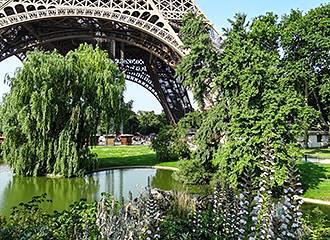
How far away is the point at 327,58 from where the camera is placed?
23.4m

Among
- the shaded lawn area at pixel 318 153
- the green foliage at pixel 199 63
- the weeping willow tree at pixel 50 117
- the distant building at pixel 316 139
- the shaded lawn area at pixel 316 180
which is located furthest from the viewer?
the distant building at pixel 316 139

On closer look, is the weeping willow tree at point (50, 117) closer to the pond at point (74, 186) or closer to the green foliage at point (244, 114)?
the pond at point (74, 186)

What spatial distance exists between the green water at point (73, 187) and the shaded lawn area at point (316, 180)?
14.9 feet

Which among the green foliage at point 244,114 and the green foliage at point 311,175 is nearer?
the green foliage at point 244,114

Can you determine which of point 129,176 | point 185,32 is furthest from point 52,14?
point 129,176

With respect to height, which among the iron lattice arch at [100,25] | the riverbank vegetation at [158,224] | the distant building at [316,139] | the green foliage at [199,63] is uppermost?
the iron lattice arch at [100,25]

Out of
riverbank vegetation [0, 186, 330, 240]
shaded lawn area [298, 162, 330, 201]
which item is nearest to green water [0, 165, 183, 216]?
riverbank vegetation [0, 186, 330, 240]

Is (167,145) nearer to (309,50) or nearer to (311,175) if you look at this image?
(311,175)

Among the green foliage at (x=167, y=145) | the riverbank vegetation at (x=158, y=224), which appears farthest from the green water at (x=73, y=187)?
the green foliage at (x=167, y=145)

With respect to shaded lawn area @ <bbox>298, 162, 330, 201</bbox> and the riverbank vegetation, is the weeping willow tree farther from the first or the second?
shaded lawn area @ <bbox>298, 162, 330, 201</bbox>

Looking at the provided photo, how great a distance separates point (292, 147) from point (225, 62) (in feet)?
12.5

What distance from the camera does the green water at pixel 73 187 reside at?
1045 cm

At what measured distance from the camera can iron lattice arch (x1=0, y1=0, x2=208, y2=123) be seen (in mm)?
22391

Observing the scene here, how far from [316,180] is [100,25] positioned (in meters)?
19.5
